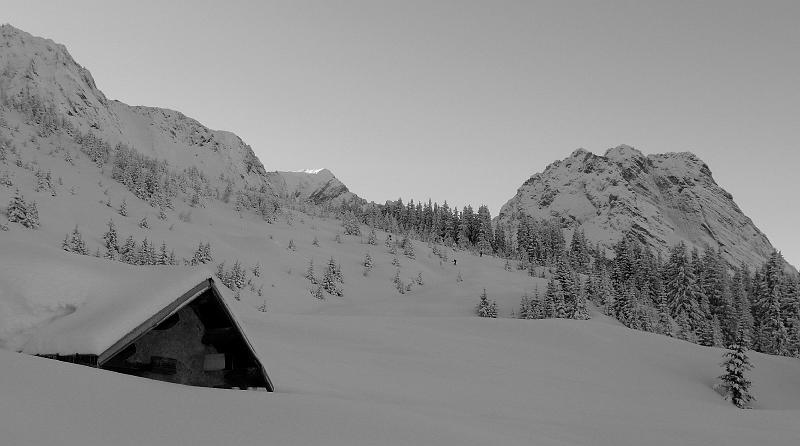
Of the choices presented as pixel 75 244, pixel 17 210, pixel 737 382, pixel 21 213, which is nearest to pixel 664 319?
pixel 737 382

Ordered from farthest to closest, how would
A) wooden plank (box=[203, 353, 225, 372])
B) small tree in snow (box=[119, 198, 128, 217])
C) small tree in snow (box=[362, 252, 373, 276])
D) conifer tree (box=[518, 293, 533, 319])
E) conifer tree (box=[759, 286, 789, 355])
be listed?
small tree in snow (box=[362, 252, 373, 276])
small tree in snow (box=[119, 198, 128, 217])
conifer tree (box=[759, 286, 789, 355])
conifer tree (box=[518, 293, 533, 319])
wooden plank (box=[203, 353, 225, 372])

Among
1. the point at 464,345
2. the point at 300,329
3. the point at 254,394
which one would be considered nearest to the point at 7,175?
the point at 300,329

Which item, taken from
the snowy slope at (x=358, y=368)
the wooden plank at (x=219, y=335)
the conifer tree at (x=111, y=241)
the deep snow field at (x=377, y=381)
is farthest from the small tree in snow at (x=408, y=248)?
the wooden plank at (x=219, y=335)

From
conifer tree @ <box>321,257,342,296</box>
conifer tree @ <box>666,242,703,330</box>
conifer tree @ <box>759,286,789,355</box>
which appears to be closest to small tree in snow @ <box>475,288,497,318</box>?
conifer tree @ <box>321,257,342,296</box>

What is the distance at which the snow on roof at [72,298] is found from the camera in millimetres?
5488

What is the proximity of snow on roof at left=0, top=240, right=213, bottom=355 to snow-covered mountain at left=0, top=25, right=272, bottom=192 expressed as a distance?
82.1 meters

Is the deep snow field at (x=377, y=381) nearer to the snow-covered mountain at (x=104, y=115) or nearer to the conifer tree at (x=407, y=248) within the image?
the conifer tree at (x=407, y=248)

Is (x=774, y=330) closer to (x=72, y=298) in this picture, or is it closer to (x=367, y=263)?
(x=367, y=263)

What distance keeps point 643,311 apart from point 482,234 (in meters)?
50.5

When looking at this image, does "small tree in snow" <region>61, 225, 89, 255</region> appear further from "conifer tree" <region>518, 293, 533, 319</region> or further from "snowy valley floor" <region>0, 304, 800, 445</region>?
"conifer tree" <region>518, 293, 533, 319</region>

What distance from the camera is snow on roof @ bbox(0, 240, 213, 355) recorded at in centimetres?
549

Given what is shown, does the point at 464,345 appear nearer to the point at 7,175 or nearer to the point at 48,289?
the point at 48,289

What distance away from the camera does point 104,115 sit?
119750mm

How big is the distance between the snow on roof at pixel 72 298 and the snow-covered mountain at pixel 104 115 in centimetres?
8212
